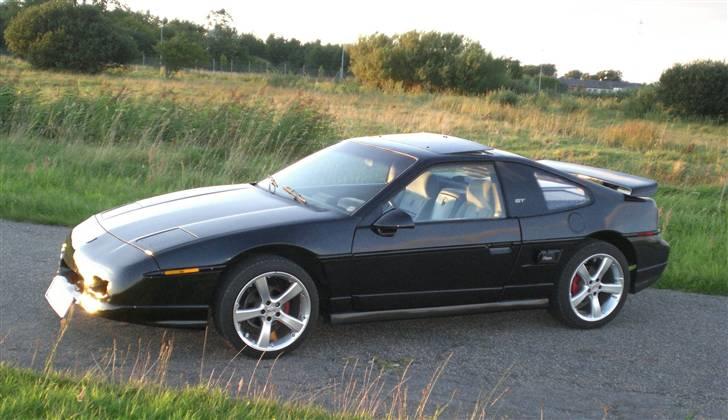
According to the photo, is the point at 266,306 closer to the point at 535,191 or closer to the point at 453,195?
the point at 453,195

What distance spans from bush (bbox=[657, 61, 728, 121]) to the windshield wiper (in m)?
37.3

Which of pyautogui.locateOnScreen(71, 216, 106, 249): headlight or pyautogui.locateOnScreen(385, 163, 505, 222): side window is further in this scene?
pyautogui.locateOnScreen(385, 163, 505, 222): side window

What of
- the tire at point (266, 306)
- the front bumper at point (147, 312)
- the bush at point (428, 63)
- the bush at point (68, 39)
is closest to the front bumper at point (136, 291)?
the front bumper at point (147, 312)

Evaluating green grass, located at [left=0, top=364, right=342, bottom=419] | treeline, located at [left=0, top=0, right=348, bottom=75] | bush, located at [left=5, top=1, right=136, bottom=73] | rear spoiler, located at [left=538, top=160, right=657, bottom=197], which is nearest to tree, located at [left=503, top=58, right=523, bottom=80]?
treeline, located at [left=0, top=0, right=348, bottom=75]

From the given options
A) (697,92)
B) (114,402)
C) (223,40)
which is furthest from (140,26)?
(114,402)

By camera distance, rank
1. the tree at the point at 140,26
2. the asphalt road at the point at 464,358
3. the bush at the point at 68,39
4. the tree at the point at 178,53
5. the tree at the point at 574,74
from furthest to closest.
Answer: the tree at the point at 574,74 < the tree at the point at 140,26 < the tree at the point at 178,53 < the bush at the point at 68,39 < the asphalt road at the point at 464,358

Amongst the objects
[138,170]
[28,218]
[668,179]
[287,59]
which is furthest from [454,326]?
[287,59]

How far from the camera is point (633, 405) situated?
4.95 metres

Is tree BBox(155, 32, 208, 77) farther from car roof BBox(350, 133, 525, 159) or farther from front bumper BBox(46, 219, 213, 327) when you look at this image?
front bumper BBox(46, 219, 213, 327)

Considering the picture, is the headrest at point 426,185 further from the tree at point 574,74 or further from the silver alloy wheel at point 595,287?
the tree at point 574,74

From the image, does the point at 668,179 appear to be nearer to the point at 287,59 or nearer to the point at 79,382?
the point at 79,382

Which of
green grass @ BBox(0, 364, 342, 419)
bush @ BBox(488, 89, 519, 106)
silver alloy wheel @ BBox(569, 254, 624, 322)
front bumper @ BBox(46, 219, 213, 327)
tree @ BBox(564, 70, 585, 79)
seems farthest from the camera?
tree @ BBox(564, 70, 585, 79)

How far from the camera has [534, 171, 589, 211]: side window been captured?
6.35m

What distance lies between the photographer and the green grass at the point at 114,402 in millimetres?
3674
